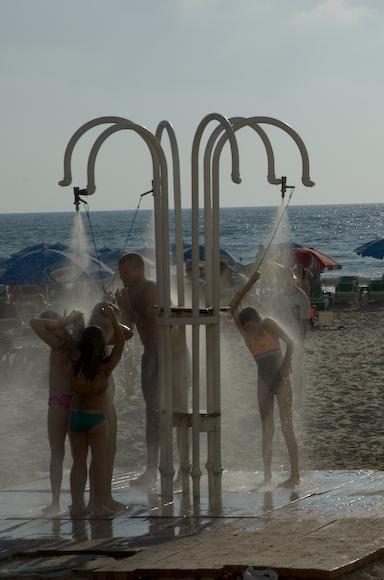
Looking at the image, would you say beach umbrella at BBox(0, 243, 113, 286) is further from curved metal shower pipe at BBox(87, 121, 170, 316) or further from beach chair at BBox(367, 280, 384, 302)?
curved metal shower pipe at BBox(87, 121, 170, 316)

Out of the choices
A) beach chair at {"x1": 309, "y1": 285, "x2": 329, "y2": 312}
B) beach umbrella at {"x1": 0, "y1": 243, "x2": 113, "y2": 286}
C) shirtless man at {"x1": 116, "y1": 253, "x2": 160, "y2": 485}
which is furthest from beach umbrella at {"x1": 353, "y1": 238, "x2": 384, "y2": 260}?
shirtless man at {"x1": 116, "y1": 253, "x2": 160, "y2": 485}

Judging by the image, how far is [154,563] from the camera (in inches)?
250

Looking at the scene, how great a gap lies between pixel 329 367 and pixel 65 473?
26.8 ft

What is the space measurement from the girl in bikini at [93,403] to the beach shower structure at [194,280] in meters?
0.37

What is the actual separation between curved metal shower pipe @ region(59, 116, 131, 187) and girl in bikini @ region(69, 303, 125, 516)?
2.93ft

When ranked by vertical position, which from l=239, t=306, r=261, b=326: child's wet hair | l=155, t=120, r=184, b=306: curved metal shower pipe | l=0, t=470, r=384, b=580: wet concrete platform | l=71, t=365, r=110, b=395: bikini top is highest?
l=155, t=120, r=184, b=306: curved metal shower pipe

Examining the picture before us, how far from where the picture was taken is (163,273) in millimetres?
7758

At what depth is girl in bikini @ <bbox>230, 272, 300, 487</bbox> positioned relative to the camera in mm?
8664

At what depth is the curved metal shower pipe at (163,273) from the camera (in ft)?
25.3

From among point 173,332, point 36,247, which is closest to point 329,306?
point 36,247

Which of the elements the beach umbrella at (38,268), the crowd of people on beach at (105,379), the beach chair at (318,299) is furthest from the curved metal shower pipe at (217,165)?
the beach umbrella at (38,268)

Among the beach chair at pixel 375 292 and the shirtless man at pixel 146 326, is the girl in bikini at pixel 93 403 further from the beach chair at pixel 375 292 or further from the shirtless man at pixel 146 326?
the beach chair at pixel 375 292

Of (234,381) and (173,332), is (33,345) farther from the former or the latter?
(173,332)

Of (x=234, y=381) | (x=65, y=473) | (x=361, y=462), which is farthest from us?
(x=234, y=381)
